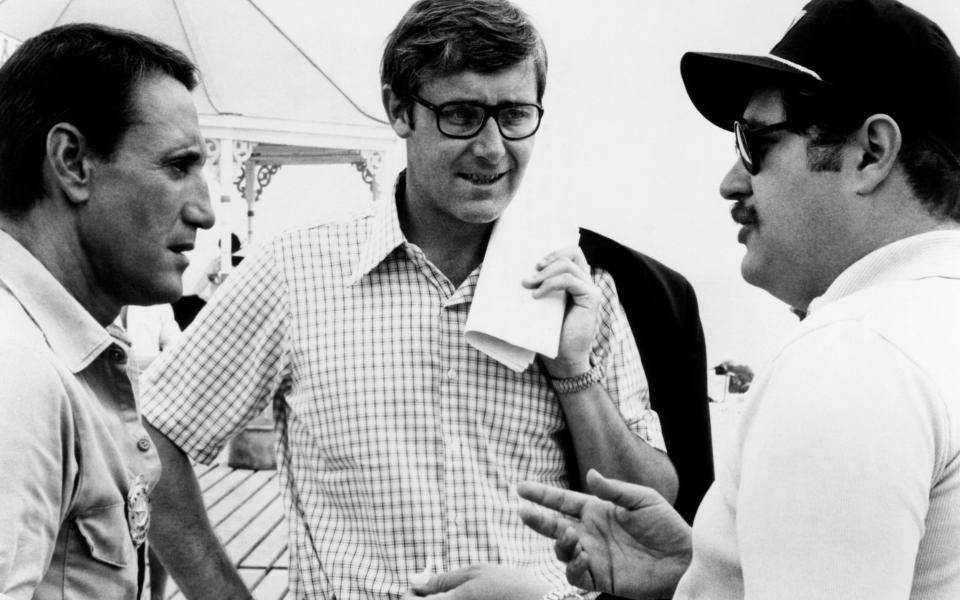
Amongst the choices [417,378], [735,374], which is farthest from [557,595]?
[735,374]

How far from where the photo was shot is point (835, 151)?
1331 millimetres

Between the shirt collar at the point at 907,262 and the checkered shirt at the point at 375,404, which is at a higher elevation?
the shirt collar at the point at 907,262

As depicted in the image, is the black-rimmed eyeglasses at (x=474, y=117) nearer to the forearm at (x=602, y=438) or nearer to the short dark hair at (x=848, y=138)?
the forearm at (x=602, y=438)

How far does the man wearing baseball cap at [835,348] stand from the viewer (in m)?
1.01

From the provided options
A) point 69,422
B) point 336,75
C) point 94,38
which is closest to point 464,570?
point 69,422

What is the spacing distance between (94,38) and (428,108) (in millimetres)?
706

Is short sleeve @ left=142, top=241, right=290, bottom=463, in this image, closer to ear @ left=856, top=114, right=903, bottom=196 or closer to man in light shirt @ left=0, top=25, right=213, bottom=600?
man in light shirt @ left=0, top=25, right=213, bottom=600

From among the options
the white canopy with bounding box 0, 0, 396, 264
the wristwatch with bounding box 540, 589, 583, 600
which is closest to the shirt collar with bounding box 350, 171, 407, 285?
the wristwatch with bounding box 540, 589, 583, 600

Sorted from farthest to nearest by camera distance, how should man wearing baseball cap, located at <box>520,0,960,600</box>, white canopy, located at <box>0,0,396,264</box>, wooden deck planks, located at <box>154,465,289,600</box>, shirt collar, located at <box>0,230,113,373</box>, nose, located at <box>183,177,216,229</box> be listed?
1. white canopy, located at <box>0,0,396,264</box>
2. wooden deck planks, located at <box>154,465,289,600</box>
3. nose, located at <box>183,177,216,229</box>
4. shirt collar, located at <box>0,230,113,373</box>
5. man wearing baseball cap, located at <box>520,0,960,600</box>

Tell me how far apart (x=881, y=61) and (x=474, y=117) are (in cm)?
91

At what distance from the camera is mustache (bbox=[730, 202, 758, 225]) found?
5.16 ft

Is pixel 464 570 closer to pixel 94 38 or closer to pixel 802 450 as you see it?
pixel 802 450

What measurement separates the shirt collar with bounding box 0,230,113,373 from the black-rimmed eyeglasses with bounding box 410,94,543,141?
0.86 m

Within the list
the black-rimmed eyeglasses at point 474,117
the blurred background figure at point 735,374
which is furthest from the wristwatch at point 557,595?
the blurred background figure at point 735,374
